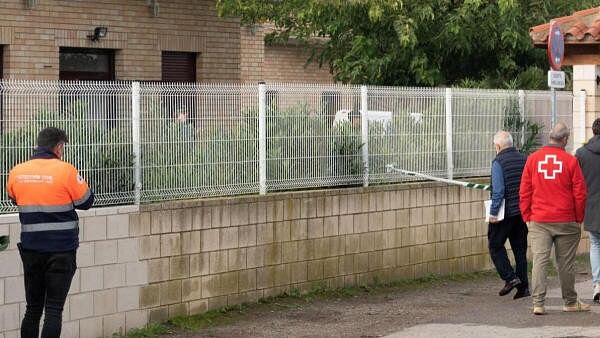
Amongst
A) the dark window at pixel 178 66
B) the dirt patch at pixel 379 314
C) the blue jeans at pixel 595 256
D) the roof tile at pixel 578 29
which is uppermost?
the roof tile at pixel 578 29

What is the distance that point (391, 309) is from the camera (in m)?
12.7

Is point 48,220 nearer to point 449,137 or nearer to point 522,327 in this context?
point 522,327

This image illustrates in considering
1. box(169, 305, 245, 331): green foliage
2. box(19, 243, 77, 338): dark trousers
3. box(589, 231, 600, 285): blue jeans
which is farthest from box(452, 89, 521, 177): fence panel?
box(19, 243, 77, 338): dark trousers

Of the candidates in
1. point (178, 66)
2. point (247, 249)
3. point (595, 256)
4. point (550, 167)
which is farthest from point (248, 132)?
point (178, 66)

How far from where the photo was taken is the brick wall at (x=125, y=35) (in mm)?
17375

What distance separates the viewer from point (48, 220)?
9195mm

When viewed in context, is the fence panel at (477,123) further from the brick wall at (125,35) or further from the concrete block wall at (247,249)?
the brick wall at (125,35)

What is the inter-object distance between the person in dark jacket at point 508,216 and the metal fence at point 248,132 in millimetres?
1654

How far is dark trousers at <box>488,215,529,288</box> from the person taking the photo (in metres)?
13.2

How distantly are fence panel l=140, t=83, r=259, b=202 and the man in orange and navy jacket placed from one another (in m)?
2.10

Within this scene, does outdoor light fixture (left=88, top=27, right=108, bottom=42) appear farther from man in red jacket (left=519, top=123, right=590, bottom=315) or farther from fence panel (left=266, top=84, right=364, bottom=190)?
man in red jacket (left=519, top=123, right=590, bottom=315)

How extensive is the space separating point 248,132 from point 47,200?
3.78 meters

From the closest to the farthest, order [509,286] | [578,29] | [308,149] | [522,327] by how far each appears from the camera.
Answer: [522,327], [509,286], [308,149], [578,29]

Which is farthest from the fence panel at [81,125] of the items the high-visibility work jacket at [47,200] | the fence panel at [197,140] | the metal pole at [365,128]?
the metal pole at [365,128]
